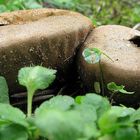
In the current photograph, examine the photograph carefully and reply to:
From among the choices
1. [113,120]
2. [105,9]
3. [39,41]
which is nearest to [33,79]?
[113,120]

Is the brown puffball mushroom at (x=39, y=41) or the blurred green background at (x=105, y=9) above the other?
the brown puffball mushroom at (x=39, y=41)

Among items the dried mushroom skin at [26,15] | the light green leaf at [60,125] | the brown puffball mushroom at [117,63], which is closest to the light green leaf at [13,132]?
the light green leaf at [60,125]

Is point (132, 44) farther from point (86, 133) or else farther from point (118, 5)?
point (118, 5)

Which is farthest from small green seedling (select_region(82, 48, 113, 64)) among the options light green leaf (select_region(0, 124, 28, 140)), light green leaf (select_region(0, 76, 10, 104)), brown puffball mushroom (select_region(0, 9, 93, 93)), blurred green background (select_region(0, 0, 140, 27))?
blurred green background (select_region(0, 0, 140, 27))

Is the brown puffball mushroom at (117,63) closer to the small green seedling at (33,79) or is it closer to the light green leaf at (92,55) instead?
the light green leaf at (92,55)

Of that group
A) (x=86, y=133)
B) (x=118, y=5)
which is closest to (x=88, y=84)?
(x=86, y=133)

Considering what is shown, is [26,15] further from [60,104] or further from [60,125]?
[60,125]
